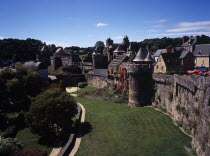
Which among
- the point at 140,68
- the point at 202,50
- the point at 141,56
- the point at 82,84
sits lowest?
the point at 82,84

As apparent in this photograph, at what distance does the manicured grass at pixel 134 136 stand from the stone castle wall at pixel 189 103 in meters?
1.17

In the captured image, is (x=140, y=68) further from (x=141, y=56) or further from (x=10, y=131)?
(x=10, y=131)

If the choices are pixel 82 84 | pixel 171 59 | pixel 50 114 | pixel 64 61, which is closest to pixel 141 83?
pixel 50 114

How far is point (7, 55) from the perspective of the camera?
275 ft

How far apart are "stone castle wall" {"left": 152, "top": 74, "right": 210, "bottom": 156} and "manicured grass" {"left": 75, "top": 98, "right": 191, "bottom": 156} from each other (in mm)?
1172

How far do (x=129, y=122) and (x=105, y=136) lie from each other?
13.4ft

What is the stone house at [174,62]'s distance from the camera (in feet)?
117

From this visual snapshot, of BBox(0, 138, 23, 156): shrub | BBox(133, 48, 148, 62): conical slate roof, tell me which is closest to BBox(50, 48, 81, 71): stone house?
BBox(133, 48, 148, 62): conical slate roof

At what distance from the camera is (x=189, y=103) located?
54.9 ft

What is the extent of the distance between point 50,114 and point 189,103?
14020 mm

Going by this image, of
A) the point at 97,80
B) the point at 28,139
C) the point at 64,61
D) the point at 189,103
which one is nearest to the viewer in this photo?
the point at 189,103

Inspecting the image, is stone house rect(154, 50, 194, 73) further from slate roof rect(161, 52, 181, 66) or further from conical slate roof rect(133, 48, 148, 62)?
conical slate roof rect(133, 48, 148, 62)

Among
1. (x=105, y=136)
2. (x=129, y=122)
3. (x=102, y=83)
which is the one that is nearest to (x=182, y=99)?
(x=129, y=122)

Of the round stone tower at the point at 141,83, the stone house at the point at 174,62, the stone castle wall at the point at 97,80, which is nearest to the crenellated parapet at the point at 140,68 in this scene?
the round stone tower at the point at 141,83
